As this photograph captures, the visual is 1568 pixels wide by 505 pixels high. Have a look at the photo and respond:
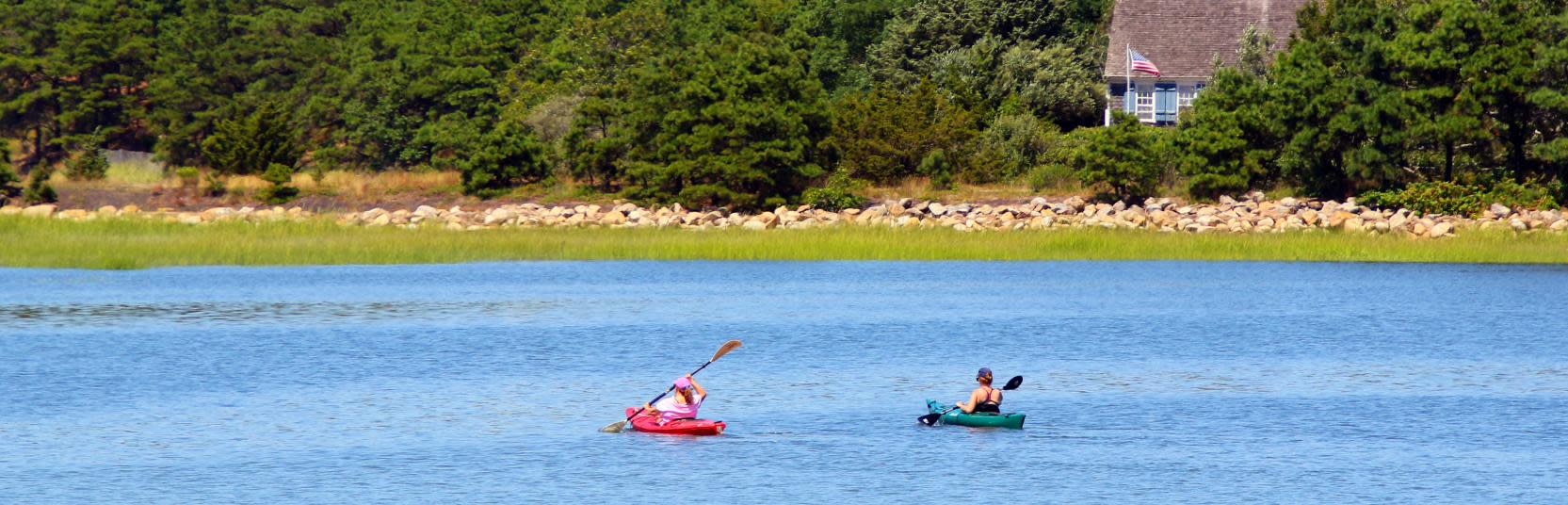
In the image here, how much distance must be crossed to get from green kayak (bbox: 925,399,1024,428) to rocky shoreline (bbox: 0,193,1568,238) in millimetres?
38563

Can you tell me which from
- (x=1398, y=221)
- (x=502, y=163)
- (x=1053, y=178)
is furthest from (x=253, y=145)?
(x=1398, y=221)

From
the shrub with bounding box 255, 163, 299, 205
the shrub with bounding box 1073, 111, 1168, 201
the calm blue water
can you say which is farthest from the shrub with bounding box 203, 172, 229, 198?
the shrub with bounding box 1073, 111, 1168, 201

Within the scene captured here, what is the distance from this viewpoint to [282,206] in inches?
3091

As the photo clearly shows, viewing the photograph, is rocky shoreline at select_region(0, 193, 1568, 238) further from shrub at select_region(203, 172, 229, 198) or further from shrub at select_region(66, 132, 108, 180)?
shrub at select_region(66, 132, 108, 180)

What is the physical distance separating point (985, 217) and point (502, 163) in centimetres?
2126

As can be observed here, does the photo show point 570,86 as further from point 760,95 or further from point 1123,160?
point 1123,160

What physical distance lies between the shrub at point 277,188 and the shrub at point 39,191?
8709 mm

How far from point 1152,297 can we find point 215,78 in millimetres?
59572

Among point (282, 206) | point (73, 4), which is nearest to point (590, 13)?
point (282, 206)

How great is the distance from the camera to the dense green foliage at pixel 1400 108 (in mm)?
66375

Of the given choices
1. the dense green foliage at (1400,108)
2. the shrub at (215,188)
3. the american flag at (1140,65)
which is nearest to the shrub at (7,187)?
the shrub at (215,188)

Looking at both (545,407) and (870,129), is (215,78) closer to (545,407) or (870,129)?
(870,129)

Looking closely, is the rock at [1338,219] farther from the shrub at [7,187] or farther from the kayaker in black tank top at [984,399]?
the shrub at [7,187]

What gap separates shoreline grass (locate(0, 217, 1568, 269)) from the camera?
58.7m
